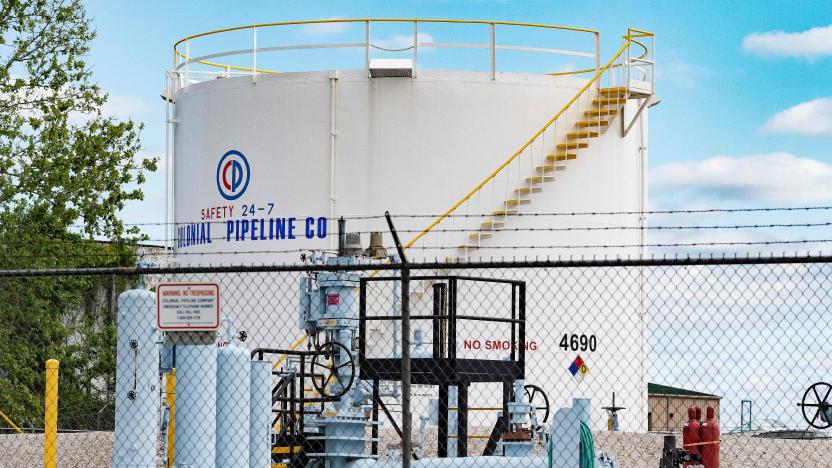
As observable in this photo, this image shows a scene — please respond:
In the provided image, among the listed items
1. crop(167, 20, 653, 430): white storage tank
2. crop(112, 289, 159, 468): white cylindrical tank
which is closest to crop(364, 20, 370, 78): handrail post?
crop(167, 20, 653, 430): white storage tank

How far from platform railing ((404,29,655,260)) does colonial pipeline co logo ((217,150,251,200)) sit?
3146 millimetres

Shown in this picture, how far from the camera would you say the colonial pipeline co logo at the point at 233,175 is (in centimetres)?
2253

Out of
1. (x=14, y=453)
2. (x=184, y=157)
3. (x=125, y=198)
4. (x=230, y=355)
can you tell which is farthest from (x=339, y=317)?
(x=125, y=198)

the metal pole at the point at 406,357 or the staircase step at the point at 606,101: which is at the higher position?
the staircase step at the point at 606,101

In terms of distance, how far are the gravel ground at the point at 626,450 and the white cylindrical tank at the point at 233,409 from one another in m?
5.72

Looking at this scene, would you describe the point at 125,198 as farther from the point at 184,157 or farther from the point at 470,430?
the point at 470,430

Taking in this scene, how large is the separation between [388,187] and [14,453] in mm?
7324

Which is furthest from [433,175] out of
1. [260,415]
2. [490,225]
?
[260,415]

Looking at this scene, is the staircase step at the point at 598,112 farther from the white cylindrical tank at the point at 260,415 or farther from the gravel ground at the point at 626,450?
the white cylindrical tank at the point at 260,415

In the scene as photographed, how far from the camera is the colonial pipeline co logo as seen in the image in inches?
887

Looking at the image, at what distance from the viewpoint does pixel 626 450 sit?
1912 centimetres

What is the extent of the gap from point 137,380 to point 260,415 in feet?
5.62

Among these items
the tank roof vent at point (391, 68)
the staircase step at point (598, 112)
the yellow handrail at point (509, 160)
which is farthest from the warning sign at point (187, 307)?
the staircase step at point (598, 112)

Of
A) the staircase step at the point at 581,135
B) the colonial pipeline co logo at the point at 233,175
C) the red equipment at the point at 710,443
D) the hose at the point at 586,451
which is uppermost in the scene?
the staircase step at the point at 581,135
